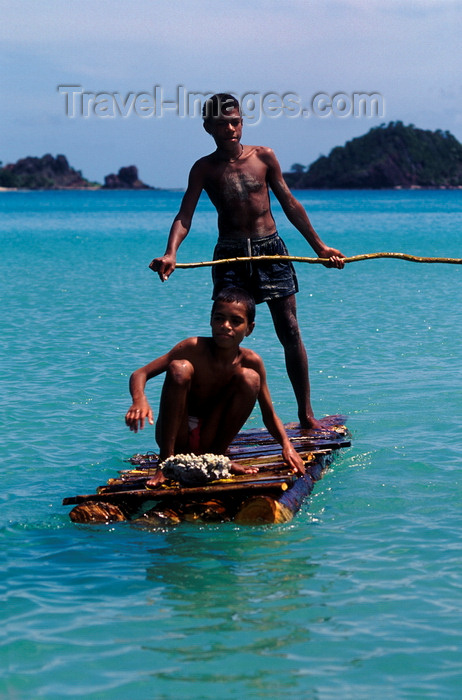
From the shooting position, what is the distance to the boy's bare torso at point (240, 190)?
645 centimetres

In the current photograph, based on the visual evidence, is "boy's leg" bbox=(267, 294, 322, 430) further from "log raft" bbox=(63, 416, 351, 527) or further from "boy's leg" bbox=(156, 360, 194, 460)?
"boy's leg" bbox=(156, 360, 194, 460)

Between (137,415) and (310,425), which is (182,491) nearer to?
(137,415)

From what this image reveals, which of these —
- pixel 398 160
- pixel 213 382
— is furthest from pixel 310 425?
pixel 398 160

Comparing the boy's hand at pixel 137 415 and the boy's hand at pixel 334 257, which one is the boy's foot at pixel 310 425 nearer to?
the boy's hand at pixel 334 257

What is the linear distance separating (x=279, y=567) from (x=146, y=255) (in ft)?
86.0

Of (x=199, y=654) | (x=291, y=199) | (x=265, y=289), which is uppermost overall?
(x=291, y=199)

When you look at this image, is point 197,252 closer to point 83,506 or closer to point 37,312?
point 37,312

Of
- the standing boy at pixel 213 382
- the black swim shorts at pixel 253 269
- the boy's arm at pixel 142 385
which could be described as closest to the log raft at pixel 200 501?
the standing boy at pixel 213 382

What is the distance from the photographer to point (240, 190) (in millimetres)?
6441

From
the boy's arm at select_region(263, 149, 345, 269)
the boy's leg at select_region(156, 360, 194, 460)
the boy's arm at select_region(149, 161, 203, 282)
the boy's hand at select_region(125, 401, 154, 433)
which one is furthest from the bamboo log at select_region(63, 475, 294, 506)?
the boy's arm at select_region(263, 149, 345, 269)

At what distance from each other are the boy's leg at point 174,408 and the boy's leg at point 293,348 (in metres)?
1.52

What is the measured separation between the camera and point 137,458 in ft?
20.9

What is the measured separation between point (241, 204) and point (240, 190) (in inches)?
3.5

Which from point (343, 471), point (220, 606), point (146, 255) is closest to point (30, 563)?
point (220, 606)
